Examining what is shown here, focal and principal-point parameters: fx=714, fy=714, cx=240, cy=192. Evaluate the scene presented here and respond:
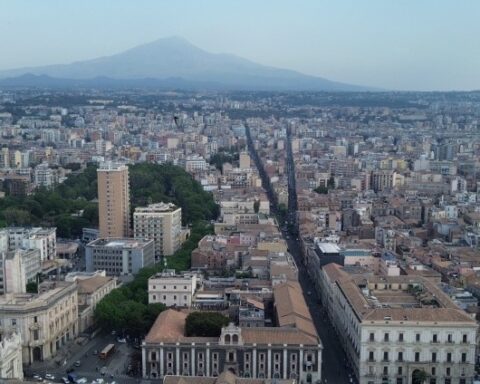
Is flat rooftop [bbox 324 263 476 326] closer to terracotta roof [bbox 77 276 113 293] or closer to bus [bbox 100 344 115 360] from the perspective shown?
bus [bbox 100 344 115 360]

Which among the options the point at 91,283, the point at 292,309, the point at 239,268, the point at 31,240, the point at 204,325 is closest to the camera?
the point at 204,325

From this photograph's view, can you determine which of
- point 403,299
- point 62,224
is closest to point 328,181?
point 62,224

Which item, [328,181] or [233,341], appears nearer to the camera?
[233,341]

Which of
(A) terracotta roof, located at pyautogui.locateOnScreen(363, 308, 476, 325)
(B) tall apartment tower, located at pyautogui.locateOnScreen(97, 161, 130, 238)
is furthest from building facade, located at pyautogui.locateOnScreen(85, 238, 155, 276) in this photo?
(A) terracotta roof, located at pyautogui.locateOnScreen(363, 308, 476, 325)

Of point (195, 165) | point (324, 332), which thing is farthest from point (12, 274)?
point (195, 165)

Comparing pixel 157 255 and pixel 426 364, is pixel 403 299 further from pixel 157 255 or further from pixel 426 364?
pixel 157 255

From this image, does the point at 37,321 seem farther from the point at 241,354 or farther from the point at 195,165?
the point at 195,165
